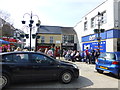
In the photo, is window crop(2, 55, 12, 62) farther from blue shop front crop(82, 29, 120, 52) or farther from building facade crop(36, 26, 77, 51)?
building facade crop(36, 26, 77, 51)

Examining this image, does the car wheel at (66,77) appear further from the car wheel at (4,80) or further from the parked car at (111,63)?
the parked car at (111,63)

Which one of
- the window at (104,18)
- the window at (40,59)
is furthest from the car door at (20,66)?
the window at (104,18)

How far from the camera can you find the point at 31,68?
5.90 meters

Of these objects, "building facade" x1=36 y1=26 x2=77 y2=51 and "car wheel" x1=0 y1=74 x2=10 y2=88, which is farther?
"building facade" x1=36 y1=26 x2=77 y2=51

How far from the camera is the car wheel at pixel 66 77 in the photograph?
636cm

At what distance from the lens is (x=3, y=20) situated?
32.0m

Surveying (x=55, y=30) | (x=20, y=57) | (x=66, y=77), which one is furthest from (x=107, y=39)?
(x=55, y=30)

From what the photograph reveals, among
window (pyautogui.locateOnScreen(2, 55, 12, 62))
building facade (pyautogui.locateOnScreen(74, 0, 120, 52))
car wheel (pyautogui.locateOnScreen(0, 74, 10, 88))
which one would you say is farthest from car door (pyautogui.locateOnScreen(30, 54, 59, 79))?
building facade (pyautogui.locateOnScreen(74, 0, 120, 52))

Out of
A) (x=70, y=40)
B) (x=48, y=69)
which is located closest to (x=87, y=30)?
(x=70, y=40)

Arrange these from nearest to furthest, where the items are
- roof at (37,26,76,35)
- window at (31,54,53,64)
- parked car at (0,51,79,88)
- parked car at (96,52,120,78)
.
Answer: parked car at (0,51,79,88) < window at (31,54,53,64) < parked car at (96,52,120,78) < roof at (37,26,76,35)

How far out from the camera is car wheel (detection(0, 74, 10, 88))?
5.45 meters

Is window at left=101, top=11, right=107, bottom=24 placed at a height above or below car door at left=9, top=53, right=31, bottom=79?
above

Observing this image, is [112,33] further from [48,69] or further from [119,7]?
[48,69]

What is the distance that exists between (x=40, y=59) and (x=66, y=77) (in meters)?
1.49
